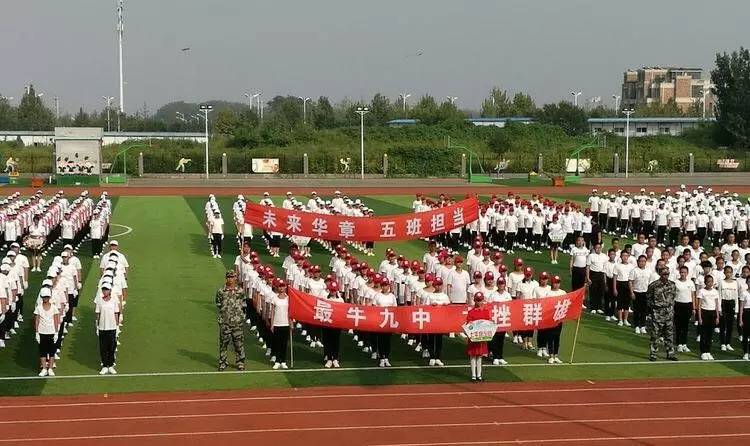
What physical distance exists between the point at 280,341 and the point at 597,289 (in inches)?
294

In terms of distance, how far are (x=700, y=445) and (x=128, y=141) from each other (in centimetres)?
7566

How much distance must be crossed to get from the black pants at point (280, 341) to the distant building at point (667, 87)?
438 ft

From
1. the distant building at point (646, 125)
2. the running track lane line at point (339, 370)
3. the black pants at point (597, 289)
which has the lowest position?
the running track lane line at point (339, 370)

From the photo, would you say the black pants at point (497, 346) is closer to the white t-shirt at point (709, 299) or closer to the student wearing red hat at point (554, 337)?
the student wearing red hat at point (554, 337)

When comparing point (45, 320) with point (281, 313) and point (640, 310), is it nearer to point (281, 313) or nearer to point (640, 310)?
point (281, 313)

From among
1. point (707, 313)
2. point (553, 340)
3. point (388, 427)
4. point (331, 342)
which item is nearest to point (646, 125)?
point (707, 313)

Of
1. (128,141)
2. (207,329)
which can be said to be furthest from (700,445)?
(128,141)

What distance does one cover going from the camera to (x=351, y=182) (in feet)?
215

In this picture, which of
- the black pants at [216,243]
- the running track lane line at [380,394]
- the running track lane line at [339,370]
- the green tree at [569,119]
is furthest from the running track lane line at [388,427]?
the green tree at [569,119]

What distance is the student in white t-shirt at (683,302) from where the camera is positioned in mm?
18188

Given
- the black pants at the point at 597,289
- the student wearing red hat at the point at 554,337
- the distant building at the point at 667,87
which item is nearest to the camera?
the student wearing red hat at the point at 554,337

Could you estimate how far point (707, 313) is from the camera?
1748 cm

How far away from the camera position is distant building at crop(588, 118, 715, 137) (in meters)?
97.9

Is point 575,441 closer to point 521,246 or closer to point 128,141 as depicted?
point 521,246
